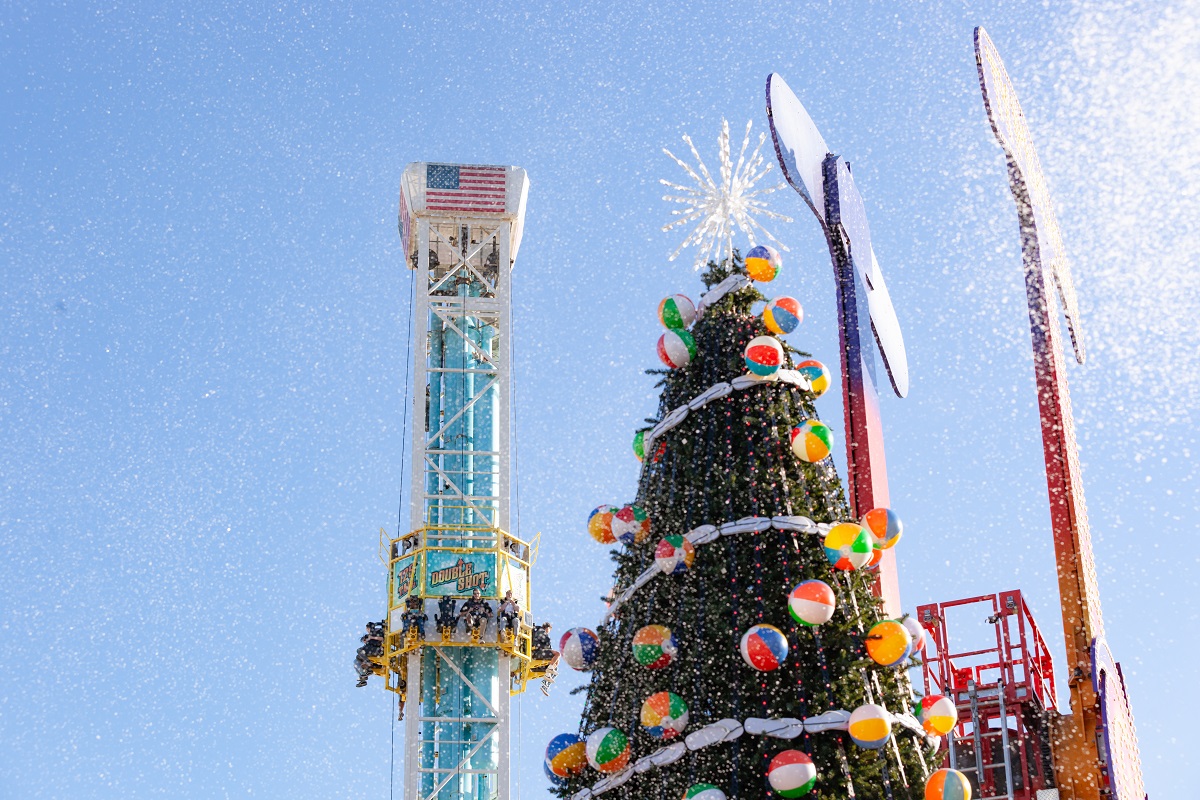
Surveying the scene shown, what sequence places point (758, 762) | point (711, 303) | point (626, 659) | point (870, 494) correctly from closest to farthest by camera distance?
point (758, 762), point (626, 659), point (711, 303), point (870, 494)

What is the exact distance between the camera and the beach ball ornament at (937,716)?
11508 mm

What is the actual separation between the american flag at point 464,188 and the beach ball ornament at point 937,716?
26291mm

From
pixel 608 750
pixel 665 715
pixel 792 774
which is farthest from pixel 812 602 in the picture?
pixel 608 750

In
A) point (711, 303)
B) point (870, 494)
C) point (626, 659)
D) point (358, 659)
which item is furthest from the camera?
point (358, 659)

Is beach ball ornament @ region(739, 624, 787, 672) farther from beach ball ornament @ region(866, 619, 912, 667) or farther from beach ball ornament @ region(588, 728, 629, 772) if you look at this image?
beach ball ornament @ region(588, 728, 629, 772)

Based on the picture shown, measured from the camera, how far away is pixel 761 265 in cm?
1289

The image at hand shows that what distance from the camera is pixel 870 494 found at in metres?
15.8

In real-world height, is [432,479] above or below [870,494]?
above

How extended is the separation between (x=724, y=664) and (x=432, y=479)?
23976 mm

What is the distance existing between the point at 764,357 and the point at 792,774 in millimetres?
3122

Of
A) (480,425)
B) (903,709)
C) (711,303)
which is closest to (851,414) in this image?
(711,303)

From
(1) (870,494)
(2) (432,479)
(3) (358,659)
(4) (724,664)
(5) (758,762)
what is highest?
(2) (432,479)

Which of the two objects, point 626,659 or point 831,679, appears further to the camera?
point 626,659

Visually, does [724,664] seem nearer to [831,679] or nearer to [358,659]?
[831,679]
